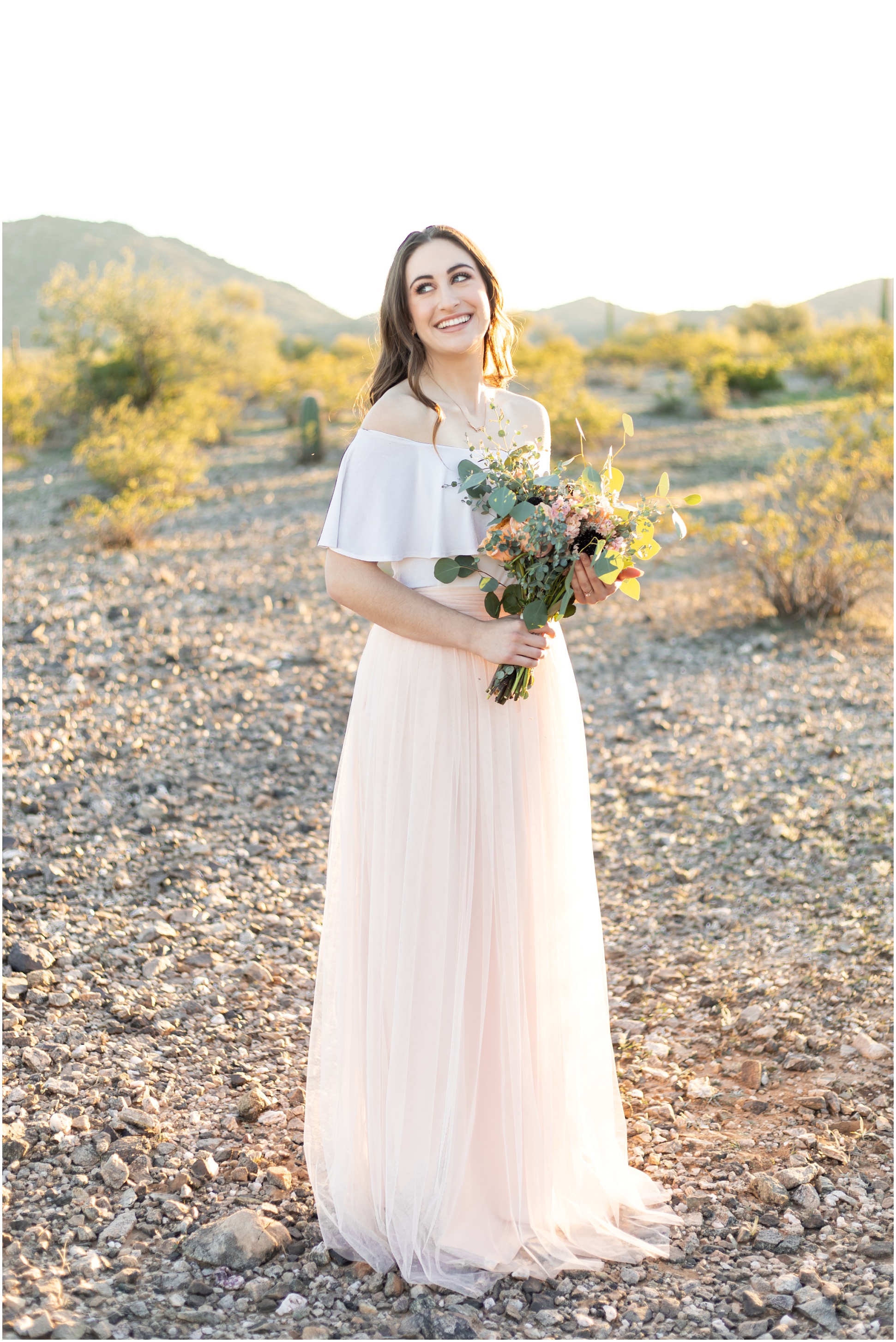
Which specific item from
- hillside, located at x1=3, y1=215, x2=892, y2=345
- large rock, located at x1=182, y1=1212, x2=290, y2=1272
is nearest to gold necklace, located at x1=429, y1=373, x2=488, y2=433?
large rock, located at x1=182, y1=1212, x2=290, y2=1272

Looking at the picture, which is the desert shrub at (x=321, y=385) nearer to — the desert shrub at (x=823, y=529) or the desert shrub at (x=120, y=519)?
the desert shrub at (x=120, y=519)

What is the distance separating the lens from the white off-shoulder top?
89.7 inches

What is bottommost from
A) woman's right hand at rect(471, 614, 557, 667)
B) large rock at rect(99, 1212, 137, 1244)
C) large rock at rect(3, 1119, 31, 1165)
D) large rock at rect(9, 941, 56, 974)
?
large rock at rect(99, 1212, 137, 1244)

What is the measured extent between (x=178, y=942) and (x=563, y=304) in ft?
282

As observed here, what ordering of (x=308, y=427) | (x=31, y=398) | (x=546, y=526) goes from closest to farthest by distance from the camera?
(x=546, y=526) → (x=308, y=427) → (x=31, y=398)

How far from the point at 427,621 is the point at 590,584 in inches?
13.8

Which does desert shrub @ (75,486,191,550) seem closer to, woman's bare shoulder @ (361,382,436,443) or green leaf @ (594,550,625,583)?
woman's bare shoulder @ (361,382,436,443)

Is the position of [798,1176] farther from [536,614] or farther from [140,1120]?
[140,1120]

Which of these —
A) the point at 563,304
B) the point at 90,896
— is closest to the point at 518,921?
the point at 90,896

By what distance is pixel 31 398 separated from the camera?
14.3 meters

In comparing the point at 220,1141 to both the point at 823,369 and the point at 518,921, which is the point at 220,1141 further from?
the point at 823,369

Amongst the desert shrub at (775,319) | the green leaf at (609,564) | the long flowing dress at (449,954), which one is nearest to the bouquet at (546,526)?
the green leaf at (609,564)

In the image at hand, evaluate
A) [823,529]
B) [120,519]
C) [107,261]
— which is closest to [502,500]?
[823,529]

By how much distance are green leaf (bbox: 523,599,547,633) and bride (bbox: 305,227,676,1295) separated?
0.06m
